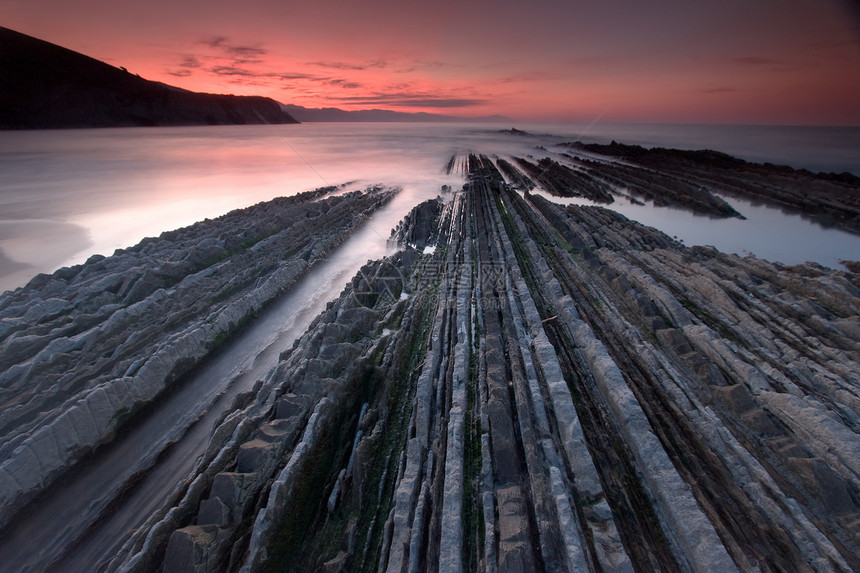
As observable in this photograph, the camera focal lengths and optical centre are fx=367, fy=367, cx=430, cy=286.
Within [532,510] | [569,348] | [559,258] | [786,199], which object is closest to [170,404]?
[532,510]

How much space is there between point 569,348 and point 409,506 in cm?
611

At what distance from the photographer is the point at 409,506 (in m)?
6.34

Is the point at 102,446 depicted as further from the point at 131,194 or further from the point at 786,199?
the point at 786,199

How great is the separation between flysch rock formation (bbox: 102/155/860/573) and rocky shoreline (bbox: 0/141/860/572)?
0.14ft

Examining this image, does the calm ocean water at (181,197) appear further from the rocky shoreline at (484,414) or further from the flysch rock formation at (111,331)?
the rocky shoreline at (484,414)

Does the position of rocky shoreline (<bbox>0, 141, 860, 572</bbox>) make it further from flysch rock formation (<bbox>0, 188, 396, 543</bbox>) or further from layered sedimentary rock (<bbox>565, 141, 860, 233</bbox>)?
layered sedimentary rock (<bbox>565, 141, 860, 233</bbox>)

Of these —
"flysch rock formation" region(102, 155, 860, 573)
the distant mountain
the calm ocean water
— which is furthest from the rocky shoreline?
the distant mountain

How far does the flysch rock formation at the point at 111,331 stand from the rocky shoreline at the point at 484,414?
68 millimetres

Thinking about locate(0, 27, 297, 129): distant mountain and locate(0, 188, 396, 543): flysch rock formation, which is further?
locate(0, 27, 297, 129): distant mountain

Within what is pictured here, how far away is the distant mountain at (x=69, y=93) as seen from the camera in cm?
8669

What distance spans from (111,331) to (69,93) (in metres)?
128

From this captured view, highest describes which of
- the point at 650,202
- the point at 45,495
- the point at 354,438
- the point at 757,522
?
the point at 650,202

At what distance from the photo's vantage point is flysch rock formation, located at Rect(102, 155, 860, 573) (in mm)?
5762

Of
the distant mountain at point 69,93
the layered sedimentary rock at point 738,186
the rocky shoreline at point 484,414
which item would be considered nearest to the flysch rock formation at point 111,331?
the rocky shoreline at point 484,414
